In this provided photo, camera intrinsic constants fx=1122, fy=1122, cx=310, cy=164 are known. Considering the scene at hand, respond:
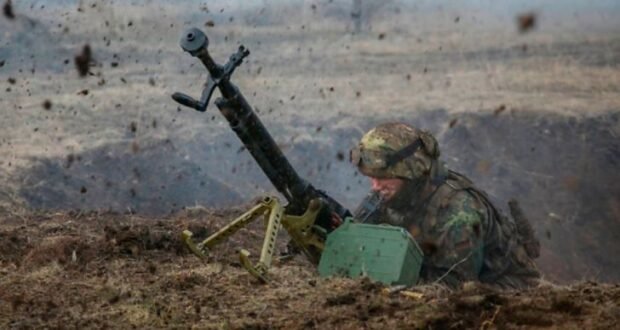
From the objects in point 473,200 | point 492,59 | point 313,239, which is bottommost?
point 313,239

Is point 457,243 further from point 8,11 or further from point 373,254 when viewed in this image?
point 8,11

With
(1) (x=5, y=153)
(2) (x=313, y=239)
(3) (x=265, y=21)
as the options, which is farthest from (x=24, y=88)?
(2) (x=313, y=239)

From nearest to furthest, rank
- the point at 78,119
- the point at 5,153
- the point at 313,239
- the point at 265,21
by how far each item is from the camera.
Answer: the point at 313,239, the point at 5,153, the point at 78,119, the point at 265,21

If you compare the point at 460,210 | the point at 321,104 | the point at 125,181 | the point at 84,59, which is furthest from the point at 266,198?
the point at 84,59

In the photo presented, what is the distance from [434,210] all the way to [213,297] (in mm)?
2087

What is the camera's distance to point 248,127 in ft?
24.4

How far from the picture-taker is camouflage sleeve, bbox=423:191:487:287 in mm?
7926

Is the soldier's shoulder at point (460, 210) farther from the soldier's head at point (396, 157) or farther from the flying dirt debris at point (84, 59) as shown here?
the flying dirt debris at point (84, 59)

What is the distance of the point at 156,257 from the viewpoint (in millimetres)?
8383

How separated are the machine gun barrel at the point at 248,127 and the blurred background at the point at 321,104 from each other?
180 inches

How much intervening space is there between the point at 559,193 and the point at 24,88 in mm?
8268

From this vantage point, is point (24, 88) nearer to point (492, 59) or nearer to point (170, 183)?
point (170, 183)

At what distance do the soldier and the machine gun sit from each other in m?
0.64

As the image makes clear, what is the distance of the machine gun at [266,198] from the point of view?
7051 mm
